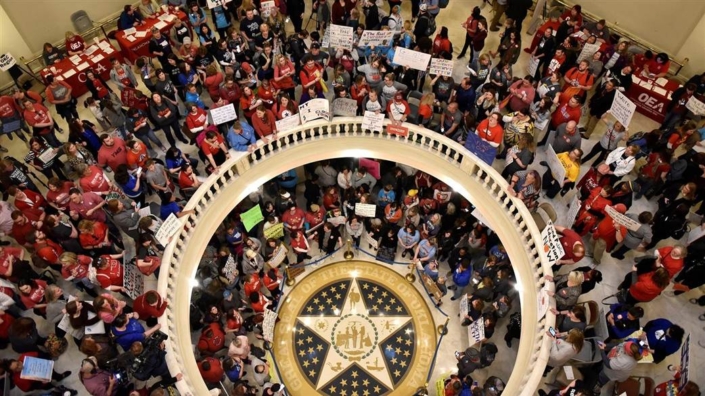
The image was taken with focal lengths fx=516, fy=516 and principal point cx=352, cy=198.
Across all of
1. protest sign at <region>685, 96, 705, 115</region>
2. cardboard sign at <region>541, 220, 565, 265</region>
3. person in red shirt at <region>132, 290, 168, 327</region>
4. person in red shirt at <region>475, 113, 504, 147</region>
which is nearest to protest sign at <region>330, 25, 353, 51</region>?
person in red shirt at <region>475, 113, 504, 147</region>

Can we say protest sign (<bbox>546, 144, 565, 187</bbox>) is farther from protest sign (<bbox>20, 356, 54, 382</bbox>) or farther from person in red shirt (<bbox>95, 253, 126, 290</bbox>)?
protest sign (<bbox>20, 356, 54, 382</bbox>)

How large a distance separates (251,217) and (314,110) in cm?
299

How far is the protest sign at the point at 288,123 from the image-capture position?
487 inches

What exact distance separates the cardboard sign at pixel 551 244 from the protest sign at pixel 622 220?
1189 millimetres

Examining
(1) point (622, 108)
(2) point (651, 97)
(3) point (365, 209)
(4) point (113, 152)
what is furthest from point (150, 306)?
(2) point (651, 97)

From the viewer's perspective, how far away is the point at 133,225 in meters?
11.4

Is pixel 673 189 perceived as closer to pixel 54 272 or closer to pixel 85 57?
pixel 54 272

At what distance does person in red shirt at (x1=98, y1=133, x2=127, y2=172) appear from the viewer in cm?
1177

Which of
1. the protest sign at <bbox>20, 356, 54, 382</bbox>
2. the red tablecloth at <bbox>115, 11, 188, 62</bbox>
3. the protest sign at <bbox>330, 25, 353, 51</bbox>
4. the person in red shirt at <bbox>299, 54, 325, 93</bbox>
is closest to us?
the protest sign at <bbox>20, 356, 54, 382</bbox>

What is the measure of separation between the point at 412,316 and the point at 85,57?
11916mm

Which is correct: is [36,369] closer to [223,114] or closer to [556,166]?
[223,114]

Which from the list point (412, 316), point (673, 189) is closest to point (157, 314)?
point (412, 316)

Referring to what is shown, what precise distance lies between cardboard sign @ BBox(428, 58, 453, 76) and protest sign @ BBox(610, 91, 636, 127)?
3.91 m

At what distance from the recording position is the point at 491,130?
12.1 metres
